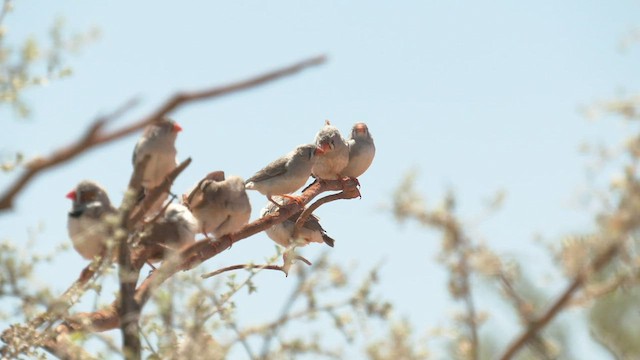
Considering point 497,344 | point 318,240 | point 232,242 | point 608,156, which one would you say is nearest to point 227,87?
point 608,156

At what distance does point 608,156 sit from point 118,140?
1708 mm

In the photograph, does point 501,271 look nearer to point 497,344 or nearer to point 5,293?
point 497,344

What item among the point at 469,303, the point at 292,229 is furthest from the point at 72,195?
the point at 469,303

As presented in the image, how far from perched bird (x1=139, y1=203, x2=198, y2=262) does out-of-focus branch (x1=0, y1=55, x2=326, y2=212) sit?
12.0 feet

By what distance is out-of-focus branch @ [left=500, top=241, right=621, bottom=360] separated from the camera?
92.5 inches

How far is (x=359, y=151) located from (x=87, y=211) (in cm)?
344

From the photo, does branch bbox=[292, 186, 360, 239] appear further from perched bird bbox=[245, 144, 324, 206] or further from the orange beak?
the orange beak

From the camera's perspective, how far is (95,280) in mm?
4121

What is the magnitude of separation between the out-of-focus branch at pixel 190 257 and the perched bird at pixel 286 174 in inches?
6.9

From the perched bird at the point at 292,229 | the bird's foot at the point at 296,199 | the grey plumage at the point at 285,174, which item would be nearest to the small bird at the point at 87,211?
the grey plumage at the point at 285,174

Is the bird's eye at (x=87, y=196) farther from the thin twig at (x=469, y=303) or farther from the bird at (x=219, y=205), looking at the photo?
the thin twig at (x=469, y=303)

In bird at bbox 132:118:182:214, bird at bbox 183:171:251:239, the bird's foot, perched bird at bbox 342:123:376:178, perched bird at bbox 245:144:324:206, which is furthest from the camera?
perched bird at bbox 342:123:376:178

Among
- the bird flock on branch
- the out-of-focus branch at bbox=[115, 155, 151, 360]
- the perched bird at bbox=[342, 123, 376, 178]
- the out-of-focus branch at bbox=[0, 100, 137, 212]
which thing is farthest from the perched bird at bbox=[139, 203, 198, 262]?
the out-of-focus branch at bbox=[0, 100, 137, 212]

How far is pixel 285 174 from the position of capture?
792cm
